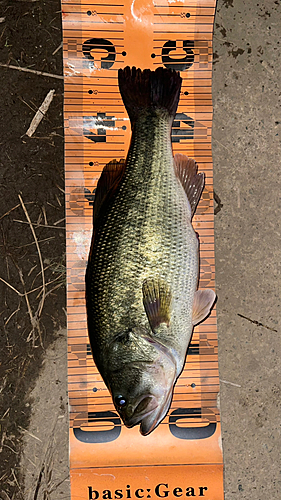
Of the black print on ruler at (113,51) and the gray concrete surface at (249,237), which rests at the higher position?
the black print on ruler at (113,51)

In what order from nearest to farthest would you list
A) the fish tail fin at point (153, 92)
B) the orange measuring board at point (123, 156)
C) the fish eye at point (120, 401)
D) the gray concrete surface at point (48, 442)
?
the fish eye at point (120, 401) → the fish tail fin at point (153, 92) → the orange measuring board at point (123, 156) → the gray concrete surface at point (48, 442)

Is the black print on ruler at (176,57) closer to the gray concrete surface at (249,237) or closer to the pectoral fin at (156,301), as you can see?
the gray concrete surface at (249,237)

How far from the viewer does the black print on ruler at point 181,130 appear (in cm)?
276

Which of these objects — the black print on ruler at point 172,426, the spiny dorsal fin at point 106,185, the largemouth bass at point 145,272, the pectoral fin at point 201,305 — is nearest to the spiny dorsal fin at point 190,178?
the largemouth bass at point 145,272

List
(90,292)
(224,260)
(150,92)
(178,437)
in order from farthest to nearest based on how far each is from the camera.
A: 1. (224,260)
2. (178,437)
3. (150,92)
4. (90,292)

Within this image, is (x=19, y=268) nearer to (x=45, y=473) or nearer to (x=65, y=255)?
(x=65, y=255)

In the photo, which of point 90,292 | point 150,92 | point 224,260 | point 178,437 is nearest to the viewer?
point 90,292

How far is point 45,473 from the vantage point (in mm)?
2775

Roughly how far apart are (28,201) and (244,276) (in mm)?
1682

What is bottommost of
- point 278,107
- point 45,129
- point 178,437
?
point 178,437

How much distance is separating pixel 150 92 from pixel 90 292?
4.40 ft

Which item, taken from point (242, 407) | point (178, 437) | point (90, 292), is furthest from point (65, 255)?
point (242, 407)

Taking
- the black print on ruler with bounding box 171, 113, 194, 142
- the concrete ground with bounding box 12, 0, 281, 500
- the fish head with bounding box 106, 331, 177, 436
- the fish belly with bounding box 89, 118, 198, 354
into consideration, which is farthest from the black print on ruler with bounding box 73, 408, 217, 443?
the black print on ruler with bounding box 171, 113, 194, 142

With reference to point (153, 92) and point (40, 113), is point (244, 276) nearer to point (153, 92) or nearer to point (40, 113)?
point (153, 92)
